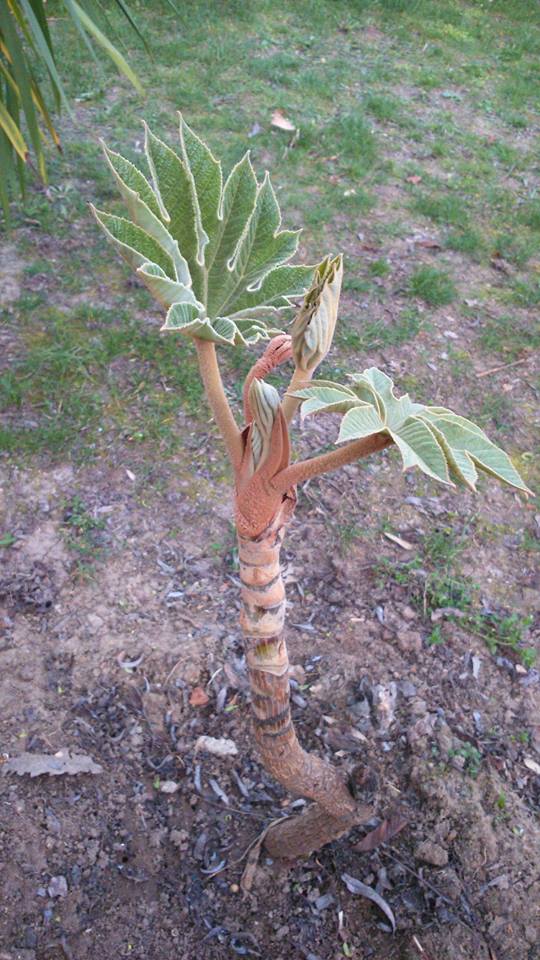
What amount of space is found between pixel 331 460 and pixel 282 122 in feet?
14.8

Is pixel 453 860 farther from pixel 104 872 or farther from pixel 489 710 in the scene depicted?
pixel 104 872

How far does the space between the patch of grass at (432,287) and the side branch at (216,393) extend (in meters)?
2.92

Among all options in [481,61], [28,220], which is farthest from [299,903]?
[481,61]

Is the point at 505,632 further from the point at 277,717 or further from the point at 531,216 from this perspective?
the point at 531,216

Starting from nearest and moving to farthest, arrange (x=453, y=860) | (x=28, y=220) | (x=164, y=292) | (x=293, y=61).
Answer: (x=164, y=292)
(x=453, y=860)
(x=28, y=220)
(x=293, y=61)

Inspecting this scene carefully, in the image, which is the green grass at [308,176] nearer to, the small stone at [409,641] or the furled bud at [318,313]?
the small stone at [409,641]

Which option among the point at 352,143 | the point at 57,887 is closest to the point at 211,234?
the point at 57,887

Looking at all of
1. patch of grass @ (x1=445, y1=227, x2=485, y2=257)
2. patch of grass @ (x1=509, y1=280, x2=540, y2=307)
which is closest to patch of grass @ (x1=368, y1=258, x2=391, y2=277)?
patch of grass @ (x1=445, y1=227, x2=485, y2=257)

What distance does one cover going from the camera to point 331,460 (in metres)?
1.08

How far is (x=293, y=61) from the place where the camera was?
573 cm

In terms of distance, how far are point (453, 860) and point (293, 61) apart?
18.8ft

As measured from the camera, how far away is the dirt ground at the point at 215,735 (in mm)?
1808

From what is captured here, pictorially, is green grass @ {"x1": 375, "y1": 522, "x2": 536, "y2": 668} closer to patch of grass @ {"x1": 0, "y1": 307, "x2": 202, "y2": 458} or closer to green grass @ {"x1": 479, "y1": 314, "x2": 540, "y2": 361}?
patch of grass @ {"x1": 0, "y1": 307, "x2": 202, "y2": 458}

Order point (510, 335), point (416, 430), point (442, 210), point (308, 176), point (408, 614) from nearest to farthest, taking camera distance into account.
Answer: point (416, 430), point (408, 614), point (510, 335), point (442, 210), point (308, 176)
